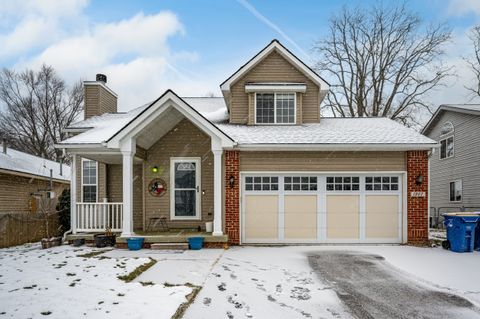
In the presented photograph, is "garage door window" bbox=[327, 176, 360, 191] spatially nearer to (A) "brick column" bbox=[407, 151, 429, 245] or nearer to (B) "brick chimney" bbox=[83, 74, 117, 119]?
(A) "brick column" bbox=[407, 151, 429, 245]

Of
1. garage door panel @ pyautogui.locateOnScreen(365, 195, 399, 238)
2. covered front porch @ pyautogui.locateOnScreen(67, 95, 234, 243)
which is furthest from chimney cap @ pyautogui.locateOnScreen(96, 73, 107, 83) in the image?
garage door panel @ pyautogui.locateOnScreen(365, 195, 399, 238)

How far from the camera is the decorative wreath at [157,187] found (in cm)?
1266

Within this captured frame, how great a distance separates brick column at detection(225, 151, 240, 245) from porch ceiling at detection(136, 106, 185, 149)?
214 cm

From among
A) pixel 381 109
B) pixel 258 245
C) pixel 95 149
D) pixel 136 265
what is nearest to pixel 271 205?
pixel 258 245

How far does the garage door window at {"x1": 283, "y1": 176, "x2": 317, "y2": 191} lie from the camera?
461 inches

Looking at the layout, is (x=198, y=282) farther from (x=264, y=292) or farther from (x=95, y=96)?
(x=95, y=96)

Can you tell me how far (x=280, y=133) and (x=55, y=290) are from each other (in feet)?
26.5

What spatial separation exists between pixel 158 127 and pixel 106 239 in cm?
377

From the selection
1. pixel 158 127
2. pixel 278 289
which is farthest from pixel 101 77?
pixel 278 289

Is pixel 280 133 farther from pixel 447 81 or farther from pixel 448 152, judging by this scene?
pixel 447 81

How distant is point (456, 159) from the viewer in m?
19.3

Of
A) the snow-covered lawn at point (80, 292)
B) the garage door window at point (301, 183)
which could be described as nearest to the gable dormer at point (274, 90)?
the garage door window at point (301, 183)

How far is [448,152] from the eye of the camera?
66.5 feet

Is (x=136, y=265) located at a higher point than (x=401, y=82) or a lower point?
lower
